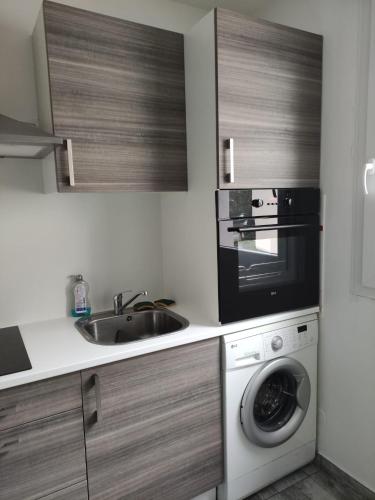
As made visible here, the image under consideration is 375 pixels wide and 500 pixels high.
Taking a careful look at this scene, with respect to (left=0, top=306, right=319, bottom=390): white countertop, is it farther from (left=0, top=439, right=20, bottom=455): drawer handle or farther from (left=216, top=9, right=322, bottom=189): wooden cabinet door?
(left=216, top=9, right=322, bottom=189): wooden cabinet door

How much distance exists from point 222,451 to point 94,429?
67 cm

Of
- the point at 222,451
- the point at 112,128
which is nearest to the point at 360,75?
the point at 112,128

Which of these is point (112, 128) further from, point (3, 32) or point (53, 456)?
point (53, 456)

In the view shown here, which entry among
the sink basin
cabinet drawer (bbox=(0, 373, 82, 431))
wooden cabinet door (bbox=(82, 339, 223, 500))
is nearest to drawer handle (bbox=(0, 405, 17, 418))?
cabinet drawer (bbox=(0, 373, 82, 431))

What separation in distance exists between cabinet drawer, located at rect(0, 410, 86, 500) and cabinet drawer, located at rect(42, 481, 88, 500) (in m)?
0.02

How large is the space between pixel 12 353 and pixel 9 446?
33cm

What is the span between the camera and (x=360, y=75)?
165 centimetres

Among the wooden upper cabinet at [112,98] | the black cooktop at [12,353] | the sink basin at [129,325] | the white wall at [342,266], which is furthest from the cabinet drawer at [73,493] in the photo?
the white wall at [342,266]

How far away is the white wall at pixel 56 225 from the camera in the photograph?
1.72m

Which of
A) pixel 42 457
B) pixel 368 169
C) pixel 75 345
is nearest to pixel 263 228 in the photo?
pixel 368 169

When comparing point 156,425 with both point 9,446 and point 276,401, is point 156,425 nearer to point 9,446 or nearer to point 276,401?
point 9,446

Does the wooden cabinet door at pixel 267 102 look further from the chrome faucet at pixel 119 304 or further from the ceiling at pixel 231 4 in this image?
the chrome faucet at pixel 119 304

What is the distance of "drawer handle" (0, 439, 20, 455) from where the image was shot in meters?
1.25

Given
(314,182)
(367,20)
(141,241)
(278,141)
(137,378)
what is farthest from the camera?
(141,241)
